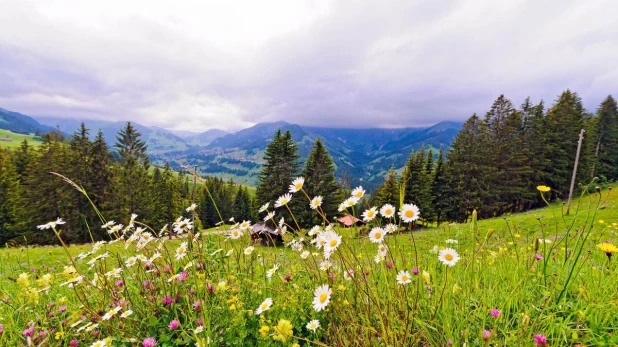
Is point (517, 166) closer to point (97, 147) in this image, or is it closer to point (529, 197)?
point (529, 197)

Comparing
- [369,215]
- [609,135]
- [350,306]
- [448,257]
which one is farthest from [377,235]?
[609,135]

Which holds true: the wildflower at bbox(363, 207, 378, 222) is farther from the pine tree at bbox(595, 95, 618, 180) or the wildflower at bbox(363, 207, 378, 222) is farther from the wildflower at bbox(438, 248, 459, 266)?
the pine tree at bbox(595, 95, 618, 180)

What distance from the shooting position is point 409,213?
1.86 meters

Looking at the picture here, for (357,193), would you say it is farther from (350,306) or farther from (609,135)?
(609,135)

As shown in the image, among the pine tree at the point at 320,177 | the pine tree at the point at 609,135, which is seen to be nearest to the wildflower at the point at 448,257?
the pine tree at the point at 320,177

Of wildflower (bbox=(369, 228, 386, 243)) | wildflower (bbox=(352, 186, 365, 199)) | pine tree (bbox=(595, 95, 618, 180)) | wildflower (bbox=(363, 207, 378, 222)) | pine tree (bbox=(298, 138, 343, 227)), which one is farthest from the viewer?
pine tree (bbox=(595, 95, 618, 180))

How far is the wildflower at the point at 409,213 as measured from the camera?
1787mm

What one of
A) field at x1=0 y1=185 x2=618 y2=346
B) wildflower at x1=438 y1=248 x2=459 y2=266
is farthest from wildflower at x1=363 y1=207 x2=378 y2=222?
wildflower at x1=438 y1=248 x2=459 y2=266

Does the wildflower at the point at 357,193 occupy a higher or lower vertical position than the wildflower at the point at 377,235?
higher

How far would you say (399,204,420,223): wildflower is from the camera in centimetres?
179

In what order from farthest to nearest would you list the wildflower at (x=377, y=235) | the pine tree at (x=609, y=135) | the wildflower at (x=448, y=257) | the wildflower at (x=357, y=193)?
the pine tree at (x=609, y=135) < the wildflower at (x=357, y=193) < the wildflower at (x=377, y=235) < the wildflower at (x=448, y=257)

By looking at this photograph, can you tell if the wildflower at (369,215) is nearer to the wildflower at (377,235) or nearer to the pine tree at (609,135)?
the wildflower at (377,235)

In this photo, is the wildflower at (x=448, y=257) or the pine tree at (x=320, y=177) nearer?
the wildflower at (x=448, y=257)

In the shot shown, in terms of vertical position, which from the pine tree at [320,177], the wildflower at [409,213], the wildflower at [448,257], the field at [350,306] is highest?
the wildflower at [409,213]
